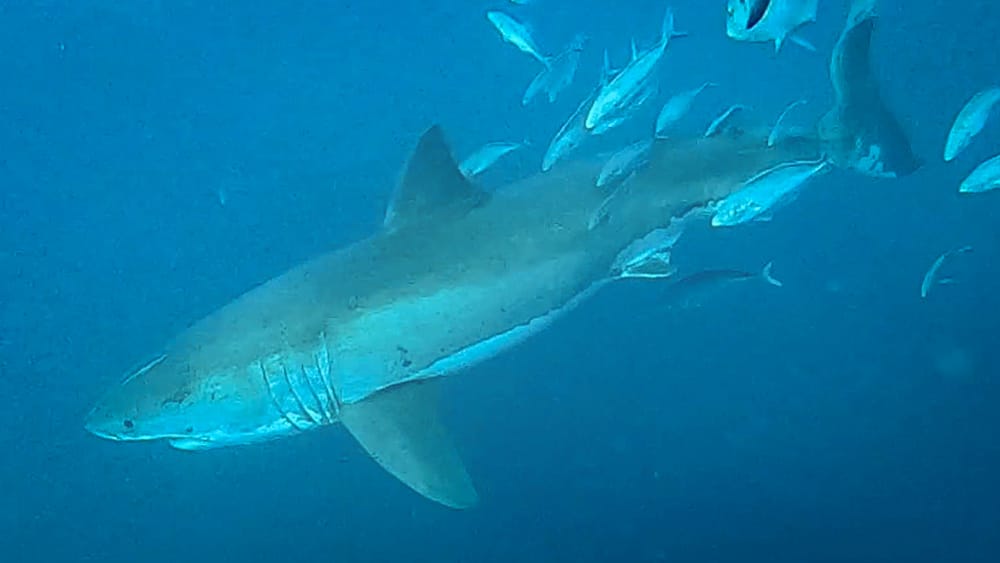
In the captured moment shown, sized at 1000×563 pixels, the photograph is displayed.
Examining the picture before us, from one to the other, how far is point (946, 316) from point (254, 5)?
46.9ft

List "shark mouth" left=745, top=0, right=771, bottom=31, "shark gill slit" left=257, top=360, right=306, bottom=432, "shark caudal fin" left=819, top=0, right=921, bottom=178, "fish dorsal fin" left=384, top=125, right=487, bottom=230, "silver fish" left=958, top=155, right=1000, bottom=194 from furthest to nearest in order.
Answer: "silver fish" left=958, top=155, right=1000, bottom=194 → "fish dorsal fin" left=384, top=125, right=487, bottom=230 → "shark caudal fin" left=819, top=0, right=921, bottom=178 → "shark gill slit" left=257, top=360, right=306, bottom=432 → "shark mouth" left=745, top=0, right=771, bottom=31

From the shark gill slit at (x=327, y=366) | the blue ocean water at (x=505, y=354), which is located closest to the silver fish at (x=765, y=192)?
the blue ocean water at (x=505, y=354)

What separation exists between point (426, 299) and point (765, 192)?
1.88 m

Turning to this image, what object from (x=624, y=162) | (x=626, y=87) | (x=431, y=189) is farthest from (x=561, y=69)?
(x=431, y=189)

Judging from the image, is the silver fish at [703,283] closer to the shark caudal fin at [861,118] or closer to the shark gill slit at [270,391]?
the shark caudal fin at [861,118]

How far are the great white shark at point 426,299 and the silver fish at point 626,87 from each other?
0.54 meters

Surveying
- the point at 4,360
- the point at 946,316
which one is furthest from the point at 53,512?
the point at 946,316

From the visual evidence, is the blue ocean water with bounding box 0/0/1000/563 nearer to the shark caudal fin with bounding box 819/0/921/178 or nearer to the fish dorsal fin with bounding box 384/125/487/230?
the shark caudal fin with bounding box 819/0/921/178

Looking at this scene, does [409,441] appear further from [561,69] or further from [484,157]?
[561,69]

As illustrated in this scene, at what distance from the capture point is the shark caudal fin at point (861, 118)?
4.71m

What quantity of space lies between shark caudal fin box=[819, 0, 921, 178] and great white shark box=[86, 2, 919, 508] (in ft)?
0.03

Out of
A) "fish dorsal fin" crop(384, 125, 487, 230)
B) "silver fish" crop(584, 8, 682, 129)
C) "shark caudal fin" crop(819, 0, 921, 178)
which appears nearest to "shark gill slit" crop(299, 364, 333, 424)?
"fish dorsal fin" crop(384, 125, 487, 230)

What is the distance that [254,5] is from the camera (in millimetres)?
18375

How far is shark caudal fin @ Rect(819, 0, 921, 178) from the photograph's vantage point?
15.4 ft
